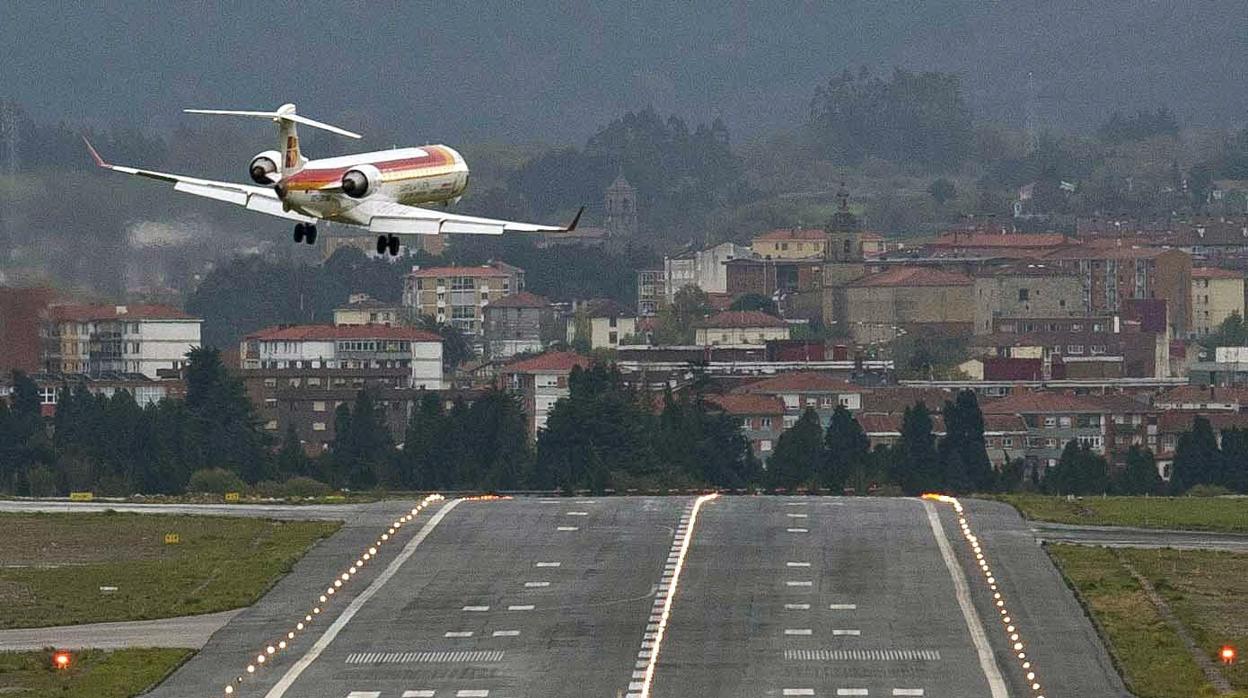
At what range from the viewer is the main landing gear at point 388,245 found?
381 feet

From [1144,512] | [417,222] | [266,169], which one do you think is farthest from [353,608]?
[1144,512]

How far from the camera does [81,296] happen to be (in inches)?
7702

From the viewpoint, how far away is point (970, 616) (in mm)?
117938

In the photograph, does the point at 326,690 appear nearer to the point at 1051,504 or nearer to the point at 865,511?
the point at 865,511

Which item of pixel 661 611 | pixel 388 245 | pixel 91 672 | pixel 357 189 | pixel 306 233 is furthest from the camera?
pixel 661 611

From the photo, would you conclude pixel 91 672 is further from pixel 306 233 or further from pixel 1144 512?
pixel 1144 512

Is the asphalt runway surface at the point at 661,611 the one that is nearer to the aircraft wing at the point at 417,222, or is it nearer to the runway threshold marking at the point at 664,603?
the runway threshold marking at the point at 664,603

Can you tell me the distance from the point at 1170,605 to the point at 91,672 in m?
37.2

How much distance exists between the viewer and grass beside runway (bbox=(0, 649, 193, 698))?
10450cm

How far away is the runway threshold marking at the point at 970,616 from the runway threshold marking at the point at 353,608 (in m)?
19.7

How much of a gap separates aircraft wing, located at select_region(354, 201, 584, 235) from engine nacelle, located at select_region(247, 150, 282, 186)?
2873 millimetres

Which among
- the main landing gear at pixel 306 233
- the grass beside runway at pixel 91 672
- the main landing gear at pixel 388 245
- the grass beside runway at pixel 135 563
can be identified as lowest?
the grass beside runway at pixel 91 672

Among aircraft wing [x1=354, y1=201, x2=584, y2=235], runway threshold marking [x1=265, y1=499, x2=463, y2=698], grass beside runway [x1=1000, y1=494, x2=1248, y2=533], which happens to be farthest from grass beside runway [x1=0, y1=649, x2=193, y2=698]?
grass beside runway [x1=1000, y1=494, x2=1248, y2=533]

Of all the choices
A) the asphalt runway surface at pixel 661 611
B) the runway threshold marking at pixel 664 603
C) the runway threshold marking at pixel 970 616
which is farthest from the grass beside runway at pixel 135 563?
the runway threshold marking at pixel 970 616
